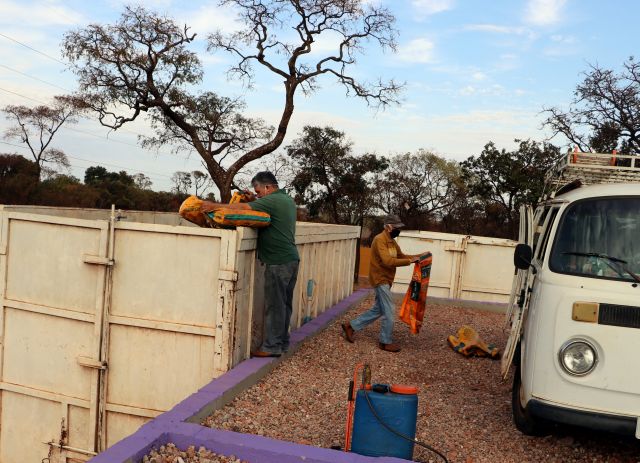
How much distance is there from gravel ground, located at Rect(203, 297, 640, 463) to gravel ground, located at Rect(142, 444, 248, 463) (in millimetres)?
551

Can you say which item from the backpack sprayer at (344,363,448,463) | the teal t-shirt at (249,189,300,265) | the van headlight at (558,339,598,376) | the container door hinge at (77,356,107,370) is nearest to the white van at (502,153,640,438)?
the van headlight at (558,339,598,376)

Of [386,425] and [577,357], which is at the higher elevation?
[577,357]

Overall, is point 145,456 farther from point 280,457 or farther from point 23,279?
point 23,279

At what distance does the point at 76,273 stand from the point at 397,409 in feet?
12.6

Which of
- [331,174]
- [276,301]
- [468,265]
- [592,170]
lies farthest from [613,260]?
[331,174]

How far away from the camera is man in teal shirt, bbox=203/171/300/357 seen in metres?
6.44

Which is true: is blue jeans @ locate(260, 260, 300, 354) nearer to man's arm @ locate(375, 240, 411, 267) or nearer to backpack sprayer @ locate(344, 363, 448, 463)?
man's arm @ locate(375, 240, 411, 267)

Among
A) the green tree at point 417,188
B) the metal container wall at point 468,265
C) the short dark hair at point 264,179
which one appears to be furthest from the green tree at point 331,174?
the short dark hair at point 264,179

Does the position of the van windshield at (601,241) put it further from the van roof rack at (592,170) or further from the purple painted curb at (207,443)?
the purple painted curb at (207,443)

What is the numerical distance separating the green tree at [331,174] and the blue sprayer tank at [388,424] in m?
24.5

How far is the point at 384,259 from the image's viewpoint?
25.2 feet

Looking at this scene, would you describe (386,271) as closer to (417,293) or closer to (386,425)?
(417,293)

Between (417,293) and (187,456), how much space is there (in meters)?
4.23

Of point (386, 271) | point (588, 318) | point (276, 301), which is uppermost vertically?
point (588, 318)
